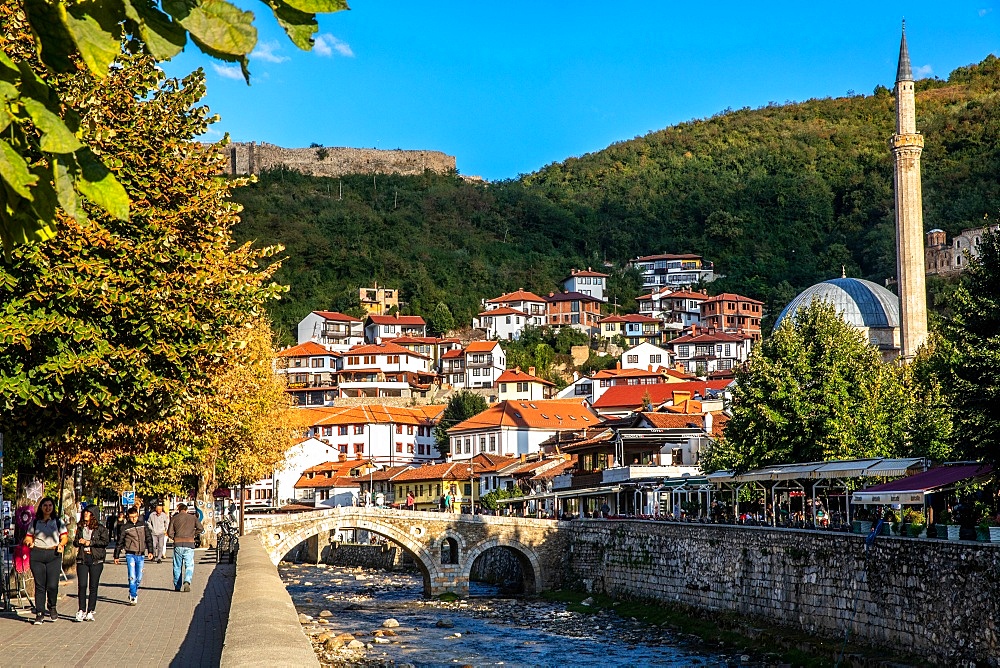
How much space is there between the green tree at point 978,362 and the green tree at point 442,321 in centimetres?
9544

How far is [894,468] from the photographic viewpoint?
32.6m

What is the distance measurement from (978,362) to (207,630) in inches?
734

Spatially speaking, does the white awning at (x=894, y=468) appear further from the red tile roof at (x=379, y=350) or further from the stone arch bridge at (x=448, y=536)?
the red tile roof at (x=379, y=350)

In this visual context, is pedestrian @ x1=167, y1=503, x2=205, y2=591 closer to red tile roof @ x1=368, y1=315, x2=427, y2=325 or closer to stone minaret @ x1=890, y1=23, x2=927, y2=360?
stone minaret @ x1=890, y1=23, x2=927, y2=360

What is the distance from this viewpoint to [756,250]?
486 feet

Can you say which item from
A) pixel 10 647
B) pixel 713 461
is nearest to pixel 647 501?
pixel 713 461

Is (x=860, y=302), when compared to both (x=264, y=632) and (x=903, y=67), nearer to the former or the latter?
(x=903, y=67)

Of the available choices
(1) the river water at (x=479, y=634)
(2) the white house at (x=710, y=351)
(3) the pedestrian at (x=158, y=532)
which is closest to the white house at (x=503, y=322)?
(2) the white house at (x=710, y=351)

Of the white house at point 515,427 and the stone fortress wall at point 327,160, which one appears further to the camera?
the stone fortress wall at point 327,160

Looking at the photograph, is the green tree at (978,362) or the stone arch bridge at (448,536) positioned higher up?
the green tree at (978,362)

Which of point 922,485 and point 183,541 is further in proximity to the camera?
point 922,485

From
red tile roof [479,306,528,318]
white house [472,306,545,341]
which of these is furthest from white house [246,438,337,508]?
red tile roof [479,306,528,318]

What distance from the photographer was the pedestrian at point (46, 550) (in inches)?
605

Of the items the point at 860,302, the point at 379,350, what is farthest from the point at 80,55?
the point at 379,350
